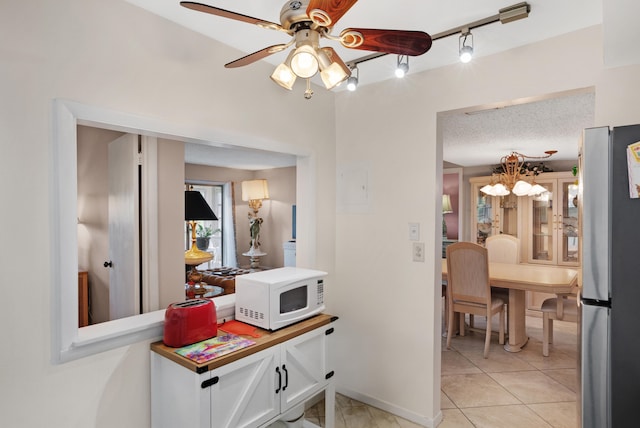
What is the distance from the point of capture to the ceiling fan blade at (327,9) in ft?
3.27

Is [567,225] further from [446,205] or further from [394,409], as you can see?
[394,409]

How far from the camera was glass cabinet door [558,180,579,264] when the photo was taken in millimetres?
5133

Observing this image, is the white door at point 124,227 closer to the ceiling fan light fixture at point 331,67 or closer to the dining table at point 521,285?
the ceiling fan light fixture at point 331,67

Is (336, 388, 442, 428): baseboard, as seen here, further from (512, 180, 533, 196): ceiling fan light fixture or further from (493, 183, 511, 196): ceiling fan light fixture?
(493, 183, 511, 196): ceiling fan light fixture

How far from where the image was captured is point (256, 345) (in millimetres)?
1708

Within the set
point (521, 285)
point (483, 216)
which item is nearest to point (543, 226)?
point (483, 216)

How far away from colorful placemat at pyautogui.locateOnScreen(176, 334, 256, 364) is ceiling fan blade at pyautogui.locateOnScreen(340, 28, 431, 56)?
1.35 m

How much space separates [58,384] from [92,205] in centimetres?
215

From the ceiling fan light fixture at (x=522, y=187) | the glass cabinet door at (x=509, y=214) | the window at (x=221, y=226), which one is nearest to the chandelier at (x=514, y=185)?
the ceiling fan light fixture at (x=522, y=187)

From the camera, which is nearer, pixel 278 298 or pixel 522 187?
pixel 278 298

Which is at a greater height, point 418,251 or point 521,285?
point 418,251

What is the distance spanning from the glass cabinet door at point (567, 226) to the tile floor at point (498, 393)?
67.9 inches

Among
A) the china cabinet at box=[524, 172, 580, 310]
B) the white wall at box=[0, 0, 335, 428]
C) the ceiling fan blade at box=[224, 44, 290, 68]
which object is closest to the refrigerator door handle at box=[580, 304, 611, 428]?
the ceiling fan blade at box=[224, 44, 290, 68]

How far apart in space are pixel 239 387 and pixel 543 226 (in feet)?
17.3
